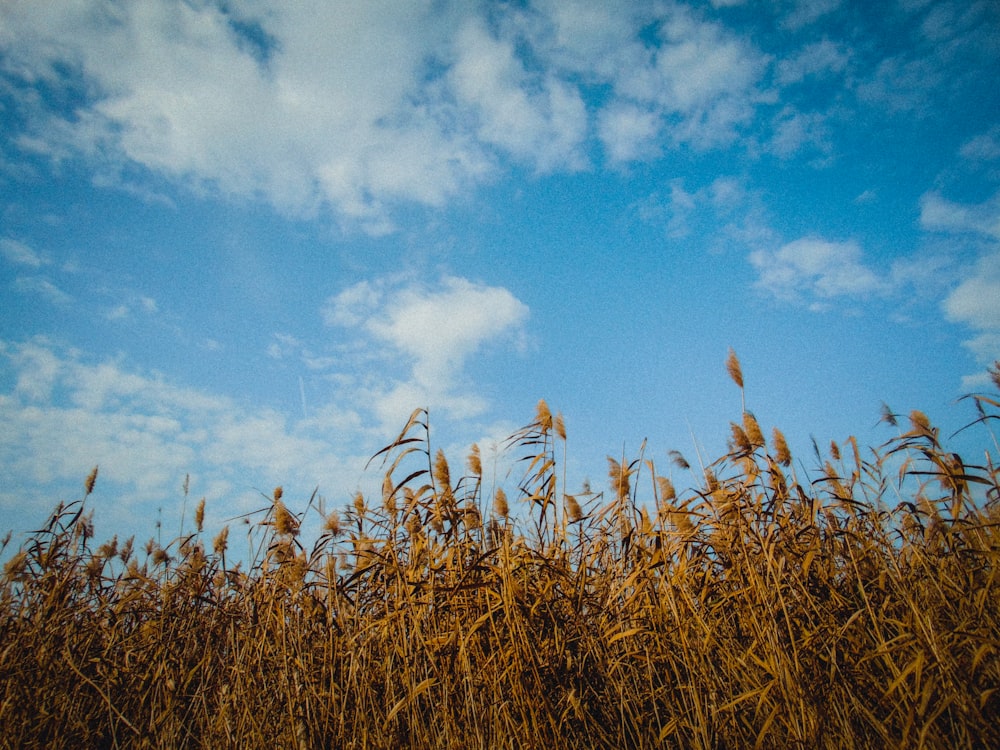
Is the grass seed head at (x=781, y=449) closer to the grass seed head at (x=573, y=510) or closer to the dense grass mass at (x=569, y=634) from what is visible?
the dense grass mass at (x=569, y=634)

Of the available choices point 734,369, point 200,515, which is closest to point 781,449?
point 734,369

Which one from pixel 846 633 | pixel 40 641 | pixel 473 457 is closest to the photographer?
pixel 846 633

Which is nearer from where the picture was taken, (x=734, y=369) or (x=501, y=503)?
(x=734, y=369)

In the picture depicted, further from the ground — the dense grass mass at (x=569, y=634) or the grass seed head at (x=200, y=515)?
the grass seed head at (x=200, y=515)

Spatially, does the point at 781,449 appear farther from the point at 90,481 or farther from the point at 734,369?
the point at 90,481

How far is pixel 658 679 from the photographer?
257cm

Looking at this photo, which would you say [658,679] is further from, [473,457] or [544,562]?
[473,457]

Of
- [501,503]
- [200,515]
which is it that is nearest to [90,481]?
[200,515]

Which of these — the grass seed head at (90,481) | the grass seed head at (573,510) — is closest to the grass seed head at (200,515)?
the grass seed head at (90,481)

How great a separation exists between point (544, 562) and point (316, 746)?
1.51 metres

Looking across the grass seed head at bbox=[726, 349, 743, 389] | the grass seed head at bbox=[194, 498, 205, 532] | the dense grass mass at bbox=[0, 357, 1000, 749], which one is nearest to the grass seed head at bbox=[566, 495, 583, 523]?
the dense grass mass at bbox=[0, 357, 1000, 749]

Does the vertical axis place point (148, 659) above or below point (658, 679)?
above

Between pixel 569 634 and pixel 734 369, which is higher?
pixel 734 369

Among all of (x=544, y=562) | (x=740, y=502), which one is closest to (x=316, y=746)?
(x=544, y=562)
